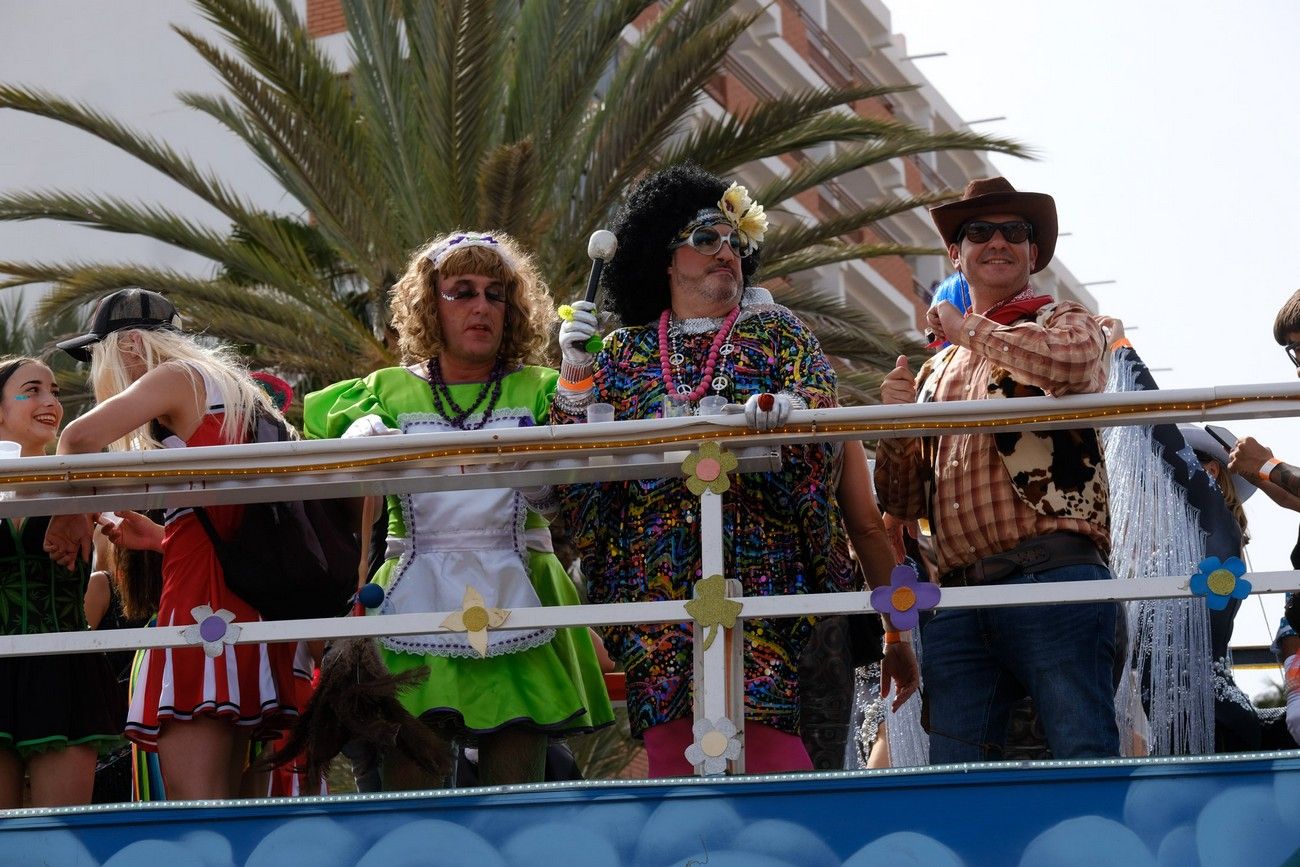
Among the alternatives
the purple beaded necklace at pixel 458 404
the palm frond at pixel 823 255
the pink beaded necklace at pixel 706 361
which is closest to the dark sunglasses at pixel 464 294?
the purple beaded necklace at pixel 458 404

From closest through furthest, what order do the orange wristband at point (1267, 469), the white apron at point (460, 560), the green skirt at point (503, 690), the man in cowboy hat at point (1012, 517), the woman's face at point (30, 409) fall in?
the man in cowboy hat at point (1012, 517) < the green skirt at point (503, 690) < the white apron at point (460, 560) < the orange wristband at point (1267, 469) < the woman's face at point (30, 409)

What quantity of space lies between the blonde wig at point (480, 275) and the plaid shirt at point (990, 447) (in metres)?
1.06

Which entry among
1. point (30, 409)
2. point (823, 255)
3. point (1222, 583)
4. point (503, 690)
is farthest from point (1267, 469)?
point (823, 255)

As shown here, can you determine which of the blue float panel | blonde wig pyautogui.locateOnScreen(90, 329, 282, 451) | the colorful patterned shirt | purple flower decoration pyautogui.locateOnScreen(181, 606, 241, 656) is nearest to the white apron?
the colorful patterned shirt

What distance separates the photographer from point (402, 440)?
15.7 feet

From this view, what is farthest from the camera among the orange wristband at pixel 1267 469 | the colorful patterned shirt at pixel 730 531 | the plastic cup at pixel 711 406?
the orange wristband at pixel 1267 469

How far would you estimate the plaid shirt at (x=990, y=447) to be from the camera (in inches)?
195

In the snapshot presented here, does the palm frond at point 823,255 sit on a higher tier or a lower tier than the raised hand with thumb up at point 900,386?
higher

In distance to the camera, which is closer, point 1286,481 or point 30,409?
point 1286,481

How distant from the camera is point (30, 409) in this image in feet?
19.7

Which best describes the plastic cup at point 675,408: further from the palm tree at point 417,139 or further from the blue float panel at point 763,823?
the palm tree at point 417,139

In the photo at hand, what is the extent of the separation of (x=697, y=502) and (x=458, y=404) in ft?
2.67

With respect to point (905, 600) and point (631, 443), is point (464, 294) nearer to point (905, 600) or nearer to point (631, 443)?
point (631, 443)

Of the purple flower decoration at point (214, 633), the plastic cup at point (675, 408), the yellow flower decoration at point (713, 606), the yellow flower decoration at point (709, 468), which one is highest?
the plastic cup at point (675, 408)
